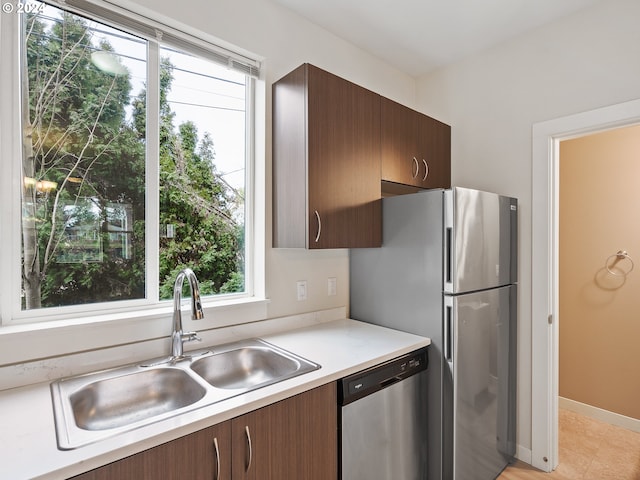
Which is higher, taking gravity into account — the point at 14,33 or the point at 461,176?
the point at 14,33

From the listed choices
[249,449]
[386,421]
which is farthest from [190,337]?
[386,421]

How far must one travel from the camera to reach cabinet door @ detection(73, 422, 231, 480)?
0.90 meters

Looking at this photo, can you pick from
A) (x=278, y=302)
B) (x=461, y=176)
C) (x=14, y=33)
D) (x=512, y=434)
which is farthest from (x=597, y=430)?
(x=14, y=33)

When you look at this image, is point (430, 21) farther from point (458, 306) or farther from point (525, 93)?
point (458, 306)

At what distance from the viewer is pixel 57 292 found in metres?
1.41

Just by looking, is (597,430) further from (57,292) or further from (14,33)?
(14,33)

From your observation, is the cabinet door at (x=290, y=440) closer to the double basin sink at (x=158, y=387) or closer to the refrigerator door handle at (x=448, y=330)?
the double basin sink at (x=158, y=387)

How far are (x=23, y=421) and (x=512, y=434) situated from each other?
245cm

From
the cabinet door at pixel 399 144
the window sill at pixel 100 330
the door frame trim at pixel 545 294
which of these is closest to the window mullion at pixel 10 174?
the window sill at pixel 100 330

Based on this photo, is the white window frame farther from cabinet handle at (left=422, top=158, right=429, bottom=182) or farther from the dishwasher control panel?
cabinet handle at (left=422, top=158, right=429, bottom=182)

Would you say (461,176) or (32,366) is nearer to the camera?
(32,366)

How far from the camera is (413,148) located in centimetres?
223

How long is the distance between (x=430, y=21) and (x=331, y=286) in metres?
1.73

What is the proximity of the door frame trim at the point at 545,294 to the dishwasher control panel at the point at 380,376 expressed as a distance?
2.79 ft
